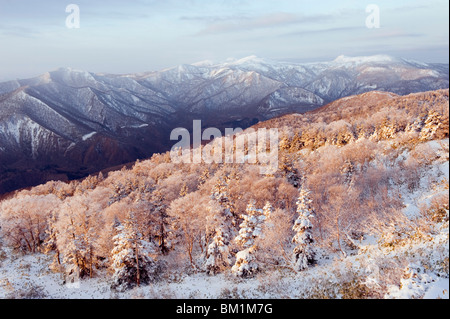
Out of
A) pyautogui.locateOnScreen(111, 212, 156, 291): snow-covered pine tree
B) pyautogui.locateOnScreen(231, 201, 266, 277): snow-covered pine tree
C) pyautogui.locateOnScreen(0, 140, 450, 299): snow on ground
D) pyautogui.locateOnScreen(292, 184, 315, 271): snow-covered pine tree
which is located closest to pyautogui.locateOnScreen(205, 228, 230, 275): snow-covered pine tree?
pyautogui.locateOnScreen(0, 140, 450, 299): snow on ground

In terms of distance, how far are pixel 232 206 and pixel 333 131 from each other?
80.7 metres

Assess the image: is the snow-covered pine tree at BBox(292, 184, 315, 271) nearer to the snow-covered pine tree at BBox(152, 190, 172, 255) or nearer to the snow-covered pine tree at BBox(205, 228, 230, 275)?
the snow-covered pine tree at BBox(205, 228, 230, 275)

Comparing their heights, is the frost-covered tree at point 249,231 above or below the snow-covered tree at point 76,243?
above

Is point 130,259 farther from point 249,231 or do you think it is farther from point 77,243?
point 249,231

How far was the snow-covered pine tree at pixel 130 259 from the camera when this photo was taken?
2969cm

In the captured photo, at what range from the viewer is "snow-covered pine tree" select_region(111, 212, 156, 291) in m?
29.7

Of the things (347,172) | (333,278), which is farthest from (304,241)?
(347,172)

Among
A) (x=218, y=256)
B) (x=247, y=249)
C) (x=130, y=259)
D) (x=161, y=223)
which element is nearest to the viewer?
(x=247, y=249)

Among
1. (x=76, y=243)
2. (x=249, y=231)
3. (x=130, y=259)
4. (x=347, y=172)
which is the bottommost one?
(x=130, y=259)

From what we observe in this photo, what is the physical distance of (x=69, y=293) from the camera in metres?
32.0

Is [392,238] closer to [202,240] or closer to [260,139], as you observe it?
[202,240]

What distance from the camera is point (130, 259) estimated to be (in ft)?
98.6

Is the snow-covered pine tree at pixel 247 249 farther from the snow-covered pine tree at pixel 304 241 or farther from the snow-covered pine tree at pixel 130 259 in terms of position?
the snow-covered pine tree at pixel 130 259

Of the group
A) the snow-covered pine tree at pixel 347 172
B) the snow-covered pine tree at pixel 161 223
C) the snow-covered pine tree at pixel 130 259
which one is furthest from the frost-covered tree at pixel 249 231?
the snow-covered pine tree at pixel 347 172
